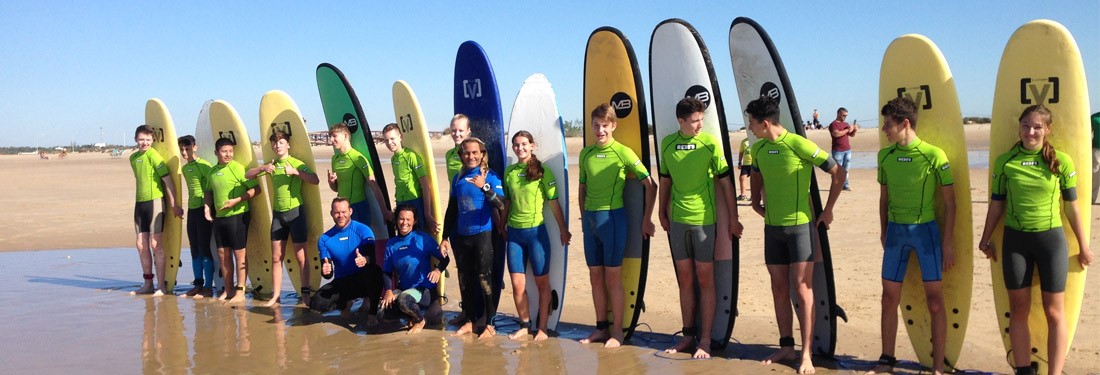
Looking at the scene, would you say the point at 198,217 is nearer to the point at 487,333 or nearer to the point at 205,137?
the point at 205,137

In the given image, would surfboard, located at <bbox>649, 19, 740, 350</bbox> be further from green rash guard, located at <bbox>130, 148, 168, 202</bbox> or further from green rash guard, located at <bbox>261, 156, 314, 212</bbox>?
green rash guard, located at <bbox>130, 148, 168, 202</bbox>

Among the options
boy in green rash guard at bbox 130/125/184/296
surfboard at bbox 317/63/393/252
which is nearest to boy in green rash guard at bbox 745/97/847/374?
surfboard at bbox 317/63/393/252

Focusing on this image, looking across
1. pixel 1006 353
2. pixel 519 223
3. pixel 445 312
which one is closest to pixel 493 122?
pixel 519 223

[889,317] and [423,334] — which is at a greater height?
[889,317]

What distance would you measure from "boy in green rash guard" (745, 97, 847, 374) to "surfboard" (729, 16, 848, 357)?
0.20 meters

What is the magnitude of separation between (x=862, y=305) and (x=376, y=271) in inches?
130

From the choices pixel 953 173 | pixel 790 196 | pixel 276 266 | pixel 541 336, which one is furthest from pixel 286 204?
pixel 953 173

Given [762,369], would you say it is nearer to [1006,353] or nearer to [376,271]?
[1006,353]

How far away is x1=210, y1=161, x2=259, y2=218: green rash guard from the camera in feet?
21.2

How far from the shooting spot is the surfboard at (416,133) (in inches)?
236

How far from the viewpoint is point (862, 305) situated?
18.6 ft

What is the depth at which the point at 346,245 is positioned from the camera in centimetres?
579

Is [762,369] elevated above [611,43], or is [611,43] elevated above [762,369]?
[611,43]

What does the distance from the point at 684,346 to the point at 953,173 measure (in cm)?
168
